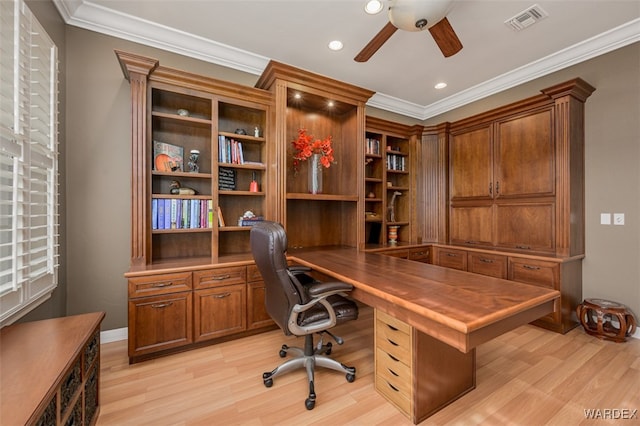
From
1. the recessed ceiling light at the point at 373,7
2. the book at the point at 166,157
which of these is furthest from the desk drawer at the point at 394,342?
the recessed ceiling light at the point at 373,7

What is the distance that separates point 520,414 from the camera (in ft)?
5.22

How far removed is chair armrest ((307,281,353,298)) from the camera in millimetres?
1603

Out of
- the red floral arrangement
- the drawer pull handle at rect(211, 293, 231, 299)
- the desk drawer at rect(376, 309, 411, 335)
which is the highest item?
the red floral arrangement

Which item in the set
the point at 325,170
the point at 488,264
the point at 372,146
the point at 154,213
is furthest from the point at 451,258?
the point at 154,213

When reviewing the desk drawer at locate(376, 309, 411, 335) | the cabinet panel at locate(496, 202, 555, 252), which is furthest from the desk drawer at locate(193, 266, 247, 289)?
the cabinet panel at locate(496, 202, 555, 252)

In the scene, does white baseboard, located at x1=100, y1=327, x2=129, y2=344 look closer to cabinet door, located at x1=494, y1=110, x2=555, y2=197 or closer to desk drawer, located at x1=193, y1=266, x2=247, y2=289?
desk drawer, located at x1=193, y1=266, x2=247, y2=289

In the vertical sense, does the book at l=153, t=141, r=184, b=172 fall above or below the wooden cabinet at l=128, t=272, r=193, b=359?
above

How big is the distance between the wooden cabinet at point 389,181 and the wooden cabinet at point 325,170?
384mm

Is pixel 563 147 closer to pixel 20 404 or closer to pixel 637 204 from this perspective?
pixel 637 204

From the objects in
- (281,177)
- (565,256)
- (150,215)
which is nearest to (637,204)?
(565,256)

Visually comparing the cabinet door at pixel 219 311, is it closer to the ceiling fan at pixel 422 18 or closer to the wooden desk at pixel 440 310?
the wooden desk at pixel 440 310

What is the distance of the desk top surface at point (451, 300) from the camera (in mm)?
1066

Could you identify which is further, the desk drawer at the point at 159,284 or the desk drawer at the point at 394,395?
the desk drawer at the point at 159,284

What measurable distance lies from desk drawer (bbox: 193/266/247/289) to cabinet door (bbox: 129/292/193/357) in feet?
0.44
